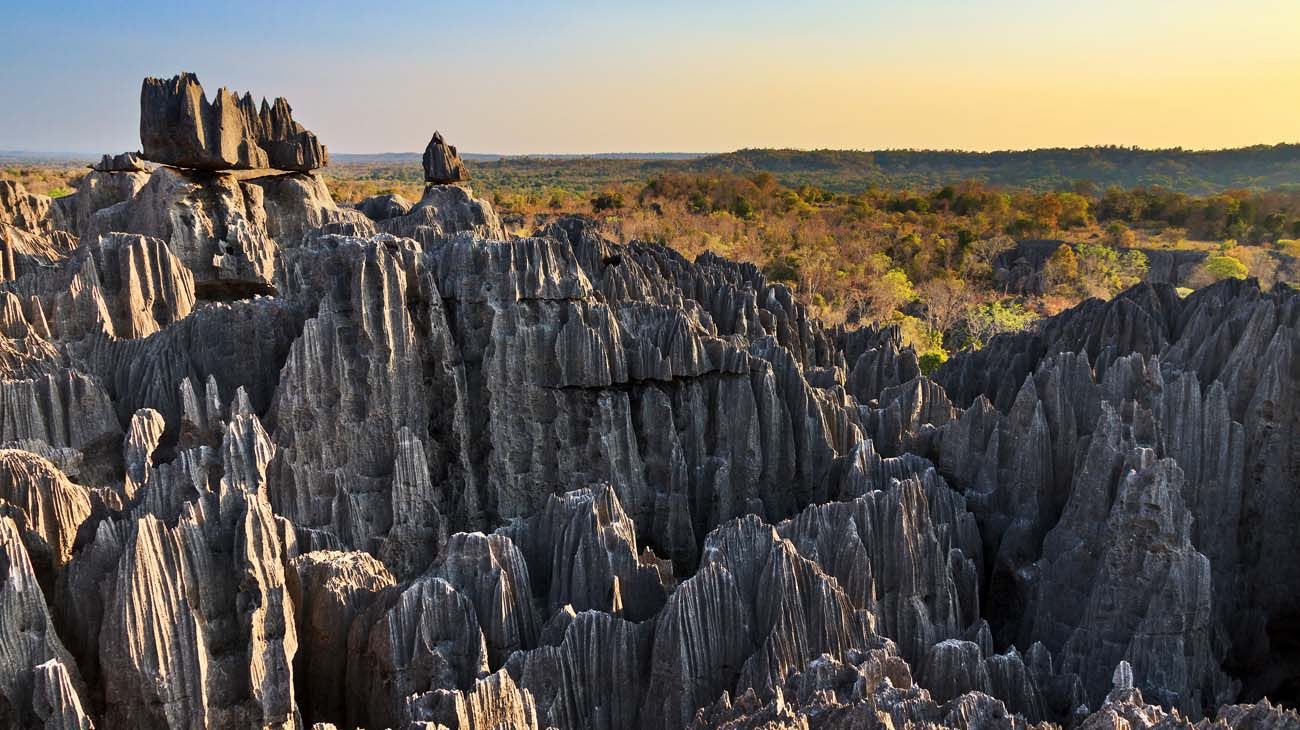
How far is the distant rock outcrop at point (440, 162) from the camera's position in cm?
3984

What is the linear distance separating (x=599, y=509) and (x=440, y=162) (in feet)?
98.5

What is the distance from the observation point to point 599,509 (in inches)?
508

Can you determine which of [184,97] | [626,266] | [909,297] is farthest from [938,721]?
[909,297]

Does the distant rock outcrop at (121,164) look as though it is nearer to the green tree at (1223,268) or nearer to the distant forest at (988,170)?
the green tree at (1223,268)

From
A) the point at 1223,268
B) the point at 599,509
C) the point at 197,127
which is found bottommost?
the point at 1223,268

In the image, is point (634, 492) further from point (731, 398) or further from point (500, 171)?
point (500, 171)

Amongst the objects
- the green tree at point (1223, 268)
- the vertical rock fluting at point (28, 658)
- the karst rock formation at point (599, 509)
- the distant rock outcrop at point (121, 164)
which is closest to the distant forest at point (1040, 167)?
the green tree at point (1223, 268)

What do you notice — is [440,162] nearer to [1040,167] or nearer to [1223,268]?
[1223,268]

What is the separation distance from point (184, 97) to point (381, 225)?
7.49m

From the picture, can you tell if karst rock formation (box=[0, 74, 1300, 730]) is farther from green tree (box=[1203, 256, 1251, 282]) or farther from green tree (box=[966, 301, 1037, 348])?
green tree (box=[1203, 256, 1251, 282])

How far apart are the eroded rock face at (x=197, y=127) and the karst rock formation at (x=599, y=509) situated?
23.5ft

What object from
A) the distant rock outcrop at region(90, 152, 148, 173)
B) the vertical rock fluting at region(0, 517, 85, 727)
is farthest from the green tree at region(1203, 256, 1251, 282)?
the vertical rock fluting at region(0, 517, 85, 727)

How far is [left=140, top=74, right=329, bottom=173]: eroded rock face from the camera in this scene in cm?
2811

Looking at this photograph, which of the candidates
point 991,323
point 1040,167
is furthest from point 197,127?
point 1040,167
